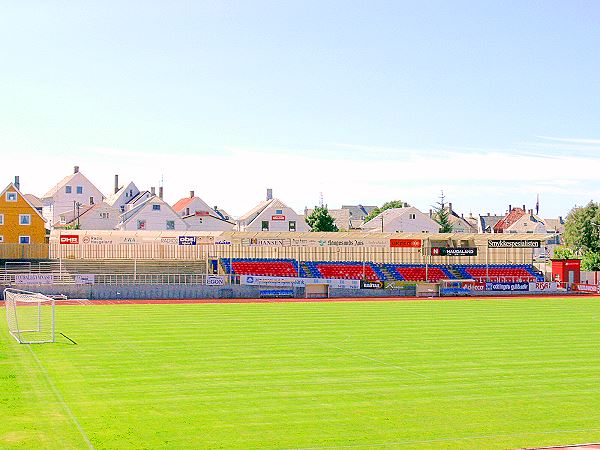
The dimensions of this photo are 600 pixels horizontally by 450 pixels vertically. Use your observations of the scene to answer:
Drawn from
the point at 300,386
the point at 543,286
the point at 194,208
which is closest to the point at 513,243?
the point at 543,286

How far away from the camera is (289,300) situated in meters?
67.9

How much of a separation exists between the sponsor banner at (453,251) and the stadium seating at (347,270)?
19.7 feet

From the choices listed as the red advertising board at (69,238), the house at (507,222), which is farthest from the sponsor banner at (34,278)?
the house at (507,222)

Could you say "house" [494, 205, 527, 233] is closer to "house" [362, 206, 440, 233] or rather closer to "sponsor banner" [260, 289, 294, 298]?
"house" [362, 206, 440, 233]

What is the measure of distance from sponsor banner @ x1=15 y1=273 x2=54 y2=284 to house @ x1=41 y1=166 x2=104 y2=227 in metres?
65.5

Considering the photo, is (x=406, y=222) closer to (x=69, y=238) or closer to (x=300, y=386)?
(x=69, y=238)

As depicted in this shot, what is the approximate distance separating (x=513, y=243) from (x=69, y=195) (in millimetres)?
78128

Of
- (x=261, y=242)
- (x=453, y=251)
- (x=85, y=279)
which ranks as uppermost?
(x=261, y=242)

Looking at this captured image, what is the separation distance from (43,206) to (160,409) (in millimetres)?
124445

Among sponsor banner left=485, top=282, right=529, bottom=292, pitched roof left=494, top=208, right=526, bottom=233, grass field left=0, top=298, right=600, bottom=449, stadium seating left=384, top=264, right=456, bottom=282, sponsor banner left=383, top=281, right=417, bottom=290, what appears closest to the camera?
grass field left=0, top=298, right=600, bottom=449

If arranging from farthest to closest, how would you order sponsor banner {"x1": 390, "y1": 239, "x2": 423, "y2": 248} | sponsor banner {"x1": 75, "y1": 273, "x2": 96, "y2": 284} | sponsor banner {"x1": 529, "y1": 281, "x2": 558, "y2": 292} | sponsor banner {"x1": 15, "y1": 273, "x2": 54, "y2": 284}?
1. sponsor banner {"x1": 390, "y1": 239, "x2": 423, "y2": 248}
2. sponsor banner {"x1": 529, "y1": 281, "x2": 558, "y2": 292}
3. sponsor banner {"x1": 75, "y1": 273, "x2": 96, "y2": 284}
4. sponsor banner {"x1": 15, "y1": 273, "x2": 54, "y2": 284}

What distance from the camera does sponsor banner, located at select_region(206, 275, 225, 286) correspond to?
69.8m

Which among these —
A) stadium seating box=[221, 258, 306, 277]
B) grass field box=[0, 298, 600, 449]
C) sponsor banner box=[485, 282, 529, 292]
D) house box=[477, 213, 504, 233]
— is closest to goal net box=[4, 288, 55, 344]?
grass field box=[0, 298, 600, 449]

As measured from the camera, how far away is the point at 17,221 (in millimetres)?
78312
